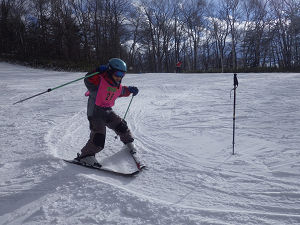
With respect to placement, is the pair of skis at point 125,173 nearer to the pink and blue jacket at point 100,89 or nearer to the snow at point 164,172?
the snow at point 164,172

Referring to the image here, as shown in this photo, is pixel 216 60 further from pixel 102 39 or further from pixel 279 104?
pixel 279 104

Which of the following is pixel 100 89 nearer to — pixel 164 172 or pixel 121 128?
pixel 121 128

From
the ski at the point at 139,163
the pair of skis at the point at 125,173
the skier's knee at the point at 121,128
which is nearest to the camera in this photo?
the pair of skis at the point at 125,173

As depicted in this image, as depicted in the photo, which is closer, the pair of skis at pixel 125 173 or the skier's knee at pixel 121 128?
the pair of skis at pixel 125 173

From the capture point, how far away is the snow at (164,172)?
7.52ft

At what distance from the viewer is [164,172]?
3.22 meters

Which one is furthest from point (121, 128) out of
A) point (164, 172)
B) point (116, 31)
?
point (116, 31)

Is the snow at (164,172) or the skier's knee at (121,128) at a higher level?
the skier's knee at (121,128)

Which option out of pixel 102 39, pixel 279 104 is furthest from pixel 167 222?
pixel 102 39

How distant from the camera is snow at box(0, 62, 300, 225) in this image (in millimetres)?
2291

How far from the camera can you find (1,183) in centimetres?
292

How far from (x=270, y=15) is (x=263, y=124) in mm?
33495

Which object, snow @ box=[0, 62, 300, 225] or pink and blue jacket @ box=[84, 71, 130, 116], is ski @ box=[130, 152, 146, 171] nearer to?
snow @ box=[0, 62, 300, 225]

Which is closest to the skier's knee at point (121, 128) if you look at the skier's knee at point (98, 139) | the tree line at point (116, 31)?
the skier's knee at point (98, 139)
